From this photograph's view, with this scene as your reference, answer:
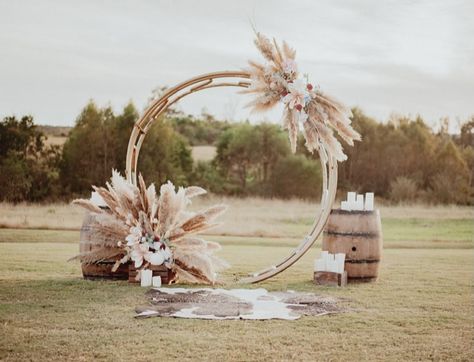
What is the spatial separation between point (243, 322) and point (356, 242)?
247 cm

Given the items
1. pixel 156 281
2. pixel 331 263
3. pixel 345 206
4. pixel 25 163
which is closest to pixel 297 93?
pixel 345 206

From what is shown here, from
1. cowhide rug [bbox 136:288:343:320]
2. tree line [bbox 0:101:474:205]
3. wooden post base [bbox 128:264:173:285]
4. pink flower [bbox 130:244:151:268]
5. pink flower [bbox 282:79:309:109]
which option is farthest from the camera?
Answer: tree line [bbox 0:101:474:205]

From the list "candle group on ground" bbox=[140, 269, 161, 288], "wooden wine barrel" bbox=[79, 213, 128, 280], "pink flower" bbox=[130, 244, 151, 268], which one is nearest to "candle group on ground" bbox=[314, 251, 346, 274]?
"candle group on ground" bbox=[140, 269, 161, 288]

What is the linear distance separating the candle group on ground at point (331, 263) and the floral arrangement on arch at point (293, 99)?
104 centimetres

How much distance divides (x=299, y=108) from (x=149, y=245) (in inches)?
80.9

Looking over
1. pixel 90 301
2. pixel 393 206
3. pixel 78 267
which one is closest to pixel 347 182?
pixel 393 206

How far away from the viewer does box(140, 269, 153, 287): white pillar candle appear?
21.8ft

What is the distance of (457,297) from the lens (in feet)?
21.0

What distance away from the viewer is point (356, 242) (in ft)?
23.3

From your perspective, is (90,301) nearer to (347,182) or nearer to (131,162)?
(131,162)

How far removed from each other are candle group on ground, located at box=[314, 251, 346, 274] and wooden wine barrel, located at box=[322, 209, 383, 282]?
0.16m

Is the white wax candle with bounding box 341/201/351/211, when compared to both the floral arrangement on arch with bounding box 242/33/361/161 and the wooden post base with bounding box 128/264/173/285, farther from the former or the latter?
the wooden post base with bounding box 128/264/173/285

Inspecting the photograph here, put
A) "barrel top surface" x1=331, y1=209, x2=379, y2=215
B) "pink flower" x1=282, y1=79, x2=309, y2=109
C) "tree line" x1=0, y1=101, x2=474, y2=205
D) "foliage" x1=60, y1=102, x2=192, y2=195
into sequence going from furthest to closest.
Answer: "foliage" x1=60, y1=102, x2=192, y2=195 → "tree line" x1=0, y1=101, x2=474, y2=205 → "barrel top surface" x1=331, y1=209, x2=379, y2=215 → "pink flower" x1=282, y1=79, x2=309, y2=109

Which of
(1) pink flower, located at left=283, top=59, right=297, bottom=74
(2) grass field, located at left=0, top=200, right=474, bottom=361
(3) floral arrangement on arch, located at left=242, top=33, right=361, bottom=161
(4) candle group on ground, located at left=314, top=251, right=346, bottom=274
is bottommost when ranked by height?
(2) grass field, located at left=0, top=200, right=474, bottom=361
